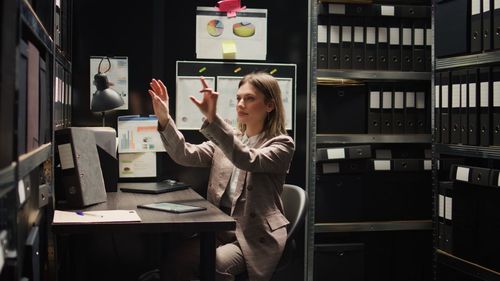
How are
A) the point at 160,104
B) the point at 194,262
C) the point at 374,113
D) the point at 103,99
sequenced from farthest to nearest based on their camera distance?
1. the point at 374,113
2. the point at 103,99
3. the point at 160,104
4. the point at 194,262

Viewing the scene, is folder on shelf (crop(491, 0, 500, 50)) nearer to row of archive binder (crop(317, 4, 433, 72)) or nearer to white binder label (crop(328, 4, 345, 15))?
row of archive binder (crop(317, 4, 433, 72))

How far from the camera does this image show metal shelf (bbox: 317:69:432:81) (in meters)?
3.30

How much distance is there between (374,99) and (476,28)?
0.68 metres

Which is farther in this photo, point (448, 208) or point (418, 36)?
point (418, 36)

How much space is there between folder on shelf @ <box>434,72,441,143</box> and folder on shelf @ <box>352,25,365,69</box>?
1.34 ft

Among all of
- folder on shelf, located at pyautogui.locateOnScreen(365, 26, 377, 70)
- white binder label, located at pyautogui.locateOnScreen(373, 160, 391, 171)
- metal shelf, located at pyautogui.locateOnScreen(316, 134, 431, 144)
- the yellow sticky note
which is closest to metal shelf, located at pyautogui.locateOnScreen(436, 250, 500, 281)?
white binder label, located at pyautogui.locateOnScreen(373, 160, 391, 171)

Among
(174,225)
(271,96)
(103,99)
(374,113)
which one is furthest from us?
(374,113)

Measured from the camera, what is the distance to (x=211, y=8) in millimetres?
3232

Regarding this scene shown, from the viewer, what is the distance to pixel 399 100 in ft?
11.3

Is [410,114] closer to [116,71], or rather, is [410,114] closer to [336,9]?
[336,9]

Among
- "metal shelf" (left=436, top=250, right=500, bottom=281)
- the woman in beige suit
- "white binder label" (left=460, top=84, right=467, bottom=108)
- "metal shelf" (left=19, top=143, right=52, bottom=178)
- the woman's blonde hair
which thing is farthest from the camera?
"white binder label" (left=460, top=84, right=467, bottom=108)

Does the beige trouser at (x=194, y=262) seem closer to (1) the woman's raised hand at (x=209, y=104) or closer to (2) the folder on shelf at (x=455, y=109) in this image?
(1) the woman's raised hand at (x=209, y=104)

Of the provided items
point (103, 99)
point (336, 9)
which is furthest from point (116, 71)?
point (336, 9)

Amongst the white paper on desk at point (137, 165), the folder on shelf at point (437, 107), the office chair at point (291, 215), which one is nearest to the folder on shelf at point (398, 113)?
the folder on shelf at point (437, 107)
